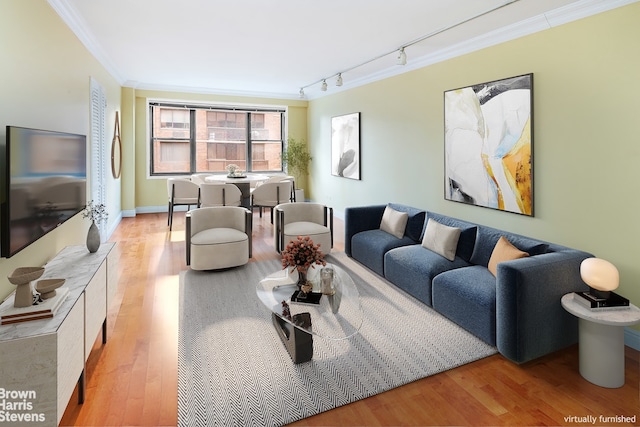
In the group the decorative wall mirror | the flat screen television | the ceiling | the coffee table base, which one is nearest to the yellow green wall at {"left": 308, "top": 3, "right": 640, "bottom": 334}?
the ceiling

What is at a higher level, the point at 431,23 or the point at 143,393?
the point at 431,23

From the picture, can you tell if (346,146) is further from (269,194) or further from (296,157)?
(296,157)

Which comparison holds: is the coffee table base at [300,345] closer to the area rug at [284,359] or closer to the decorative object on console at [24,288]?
the area rug at [284,359]

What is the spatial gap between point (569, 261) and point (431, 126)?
9.04 feet

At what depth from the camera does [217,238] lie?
4.35 m

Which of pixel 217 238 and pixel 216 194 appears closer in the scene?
pixel 217 238

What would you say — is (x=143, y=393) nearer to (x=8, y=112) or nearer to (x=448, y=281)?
(x=8, y=112)

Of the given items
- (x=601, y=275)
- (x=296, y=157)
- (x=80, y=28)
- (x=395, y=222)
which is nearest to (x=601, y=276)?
(x=601, y=275)

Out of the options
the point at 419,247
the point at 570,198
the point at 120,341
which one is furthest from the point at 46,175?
the point at 570,198

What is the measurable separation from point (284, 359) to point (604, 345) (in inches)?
79.4

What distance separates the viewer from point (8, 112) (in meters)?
2.37

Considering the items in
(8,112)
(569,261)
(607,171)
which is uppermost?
(8,112)

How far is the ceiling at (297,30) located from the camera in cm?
338

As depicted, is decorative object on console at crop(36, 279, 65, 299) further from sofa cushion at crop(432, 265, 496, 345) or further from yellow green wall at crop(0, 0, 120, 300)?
sofa cushion at crop(432, 265, 496, 345)
